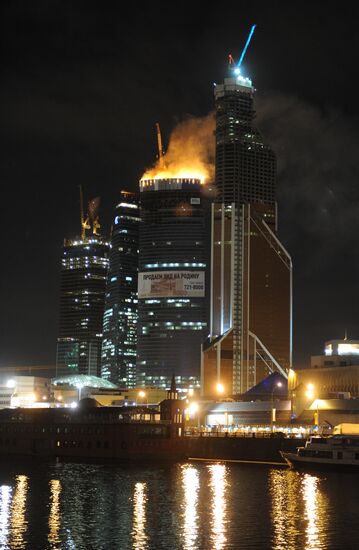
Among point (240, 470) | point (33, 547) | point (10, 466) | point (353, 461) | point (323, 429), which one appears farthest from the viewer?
point (323, 429)

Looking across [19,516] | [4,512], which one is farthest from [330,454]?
[19,516]

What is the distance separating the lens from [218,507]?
93625mm

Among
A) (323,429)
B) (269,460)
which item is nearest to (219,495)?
(269,460)

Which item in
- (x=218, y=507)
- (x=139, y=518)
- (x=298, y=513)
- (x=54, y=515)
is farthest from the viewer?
(x=218, y=507)

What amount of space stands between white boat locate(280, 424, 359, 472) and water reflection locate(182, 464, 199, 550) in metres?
17.2

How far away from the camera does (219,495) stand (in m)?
102

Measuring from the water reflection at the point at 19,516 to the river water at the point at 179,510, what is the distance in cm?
9

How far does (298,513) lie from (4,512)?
31.1 meters

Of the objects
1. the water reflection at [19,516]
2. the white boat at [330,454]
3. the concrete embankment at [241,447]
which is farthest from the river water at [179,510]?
the concrete embankment at [241,447]

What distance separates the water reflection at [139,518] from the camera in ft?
247

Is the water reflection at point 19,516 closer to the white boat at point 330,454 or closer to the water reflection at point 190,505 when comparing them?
the water reflection at point 190,505

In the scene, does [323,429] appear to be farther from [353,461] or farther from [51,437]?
[51,437]

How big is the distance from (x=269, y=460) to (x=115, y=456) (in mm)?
29284

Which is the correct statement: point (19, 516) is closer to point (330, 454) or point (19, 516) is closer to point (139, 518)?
point (139, 518)
